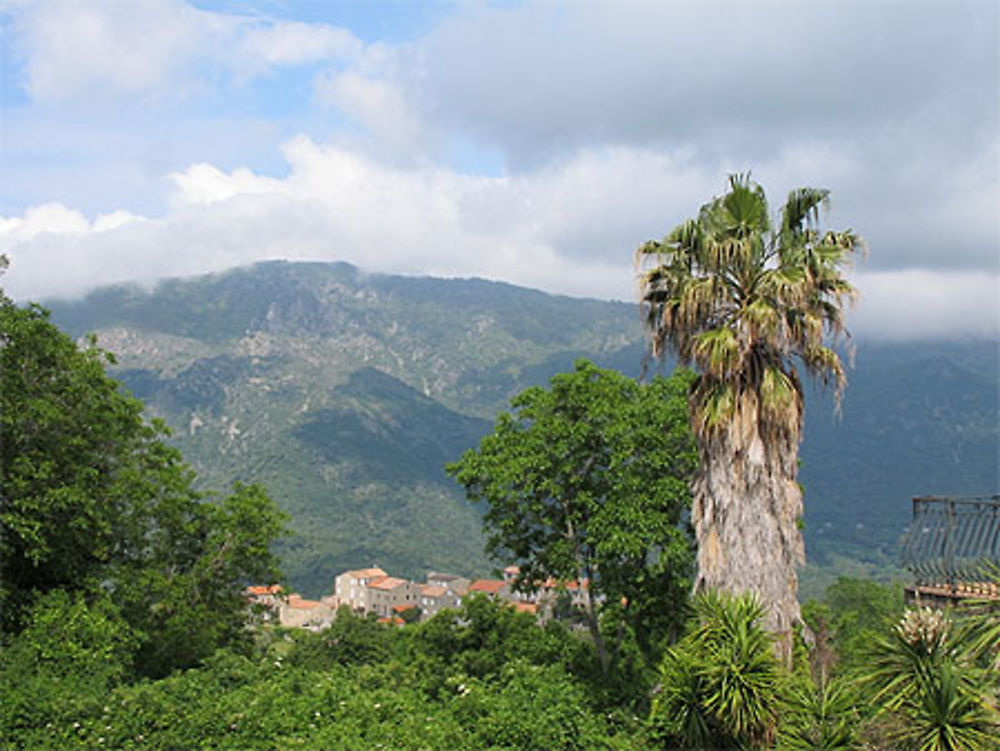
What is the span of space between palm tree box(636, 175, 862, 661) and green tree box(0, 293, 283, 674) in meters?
9.70

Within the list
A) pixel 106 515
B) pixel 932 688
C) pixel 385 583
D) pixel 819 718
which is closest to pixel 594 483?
pixel 819 718

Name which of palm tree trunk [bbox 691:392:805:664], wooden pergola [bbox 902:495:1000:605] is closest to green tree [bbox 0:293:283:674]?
palm tree trunk [bbox 691:392:805:664]

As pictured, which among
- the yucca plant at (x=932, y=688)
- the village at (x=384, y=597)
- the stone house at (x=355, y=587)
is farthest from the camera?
the stone house at (x=355, y=587)

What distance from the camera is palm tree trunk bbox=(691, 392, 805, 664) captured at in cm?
969

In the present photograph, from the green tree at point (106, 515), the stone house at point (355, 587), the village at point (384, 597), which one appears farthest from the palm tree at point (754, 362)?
the stone house at point (355, 587)

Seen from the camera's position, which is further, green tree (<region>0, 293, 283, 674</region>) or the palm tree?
green tree (<region>0, 293, 283, 674</region>)

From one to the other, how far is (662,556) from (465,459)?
4101 millimetres

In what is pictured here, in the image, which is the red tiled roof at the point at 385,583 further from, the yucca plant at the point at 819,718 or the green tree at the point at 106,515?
the yucca plant at the point at 819,718

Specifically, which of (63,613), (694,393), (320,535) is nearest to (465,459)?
(694,393)

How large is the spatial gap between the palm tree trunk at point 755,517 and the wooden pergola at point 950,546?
2.04 m

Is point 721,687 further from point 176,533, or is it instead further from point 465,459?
point 176,533

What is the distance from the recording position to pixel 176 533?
1806 cm

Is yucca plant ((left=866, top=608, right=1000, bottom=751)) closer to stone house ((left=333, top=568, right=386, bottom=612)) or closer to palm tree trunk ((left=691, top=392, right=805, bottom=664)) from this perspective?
palm tree trunk ((left=691, top=392, right=805, bottom=664))

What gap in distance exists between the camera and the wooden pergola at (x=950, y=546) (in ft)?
34.2
